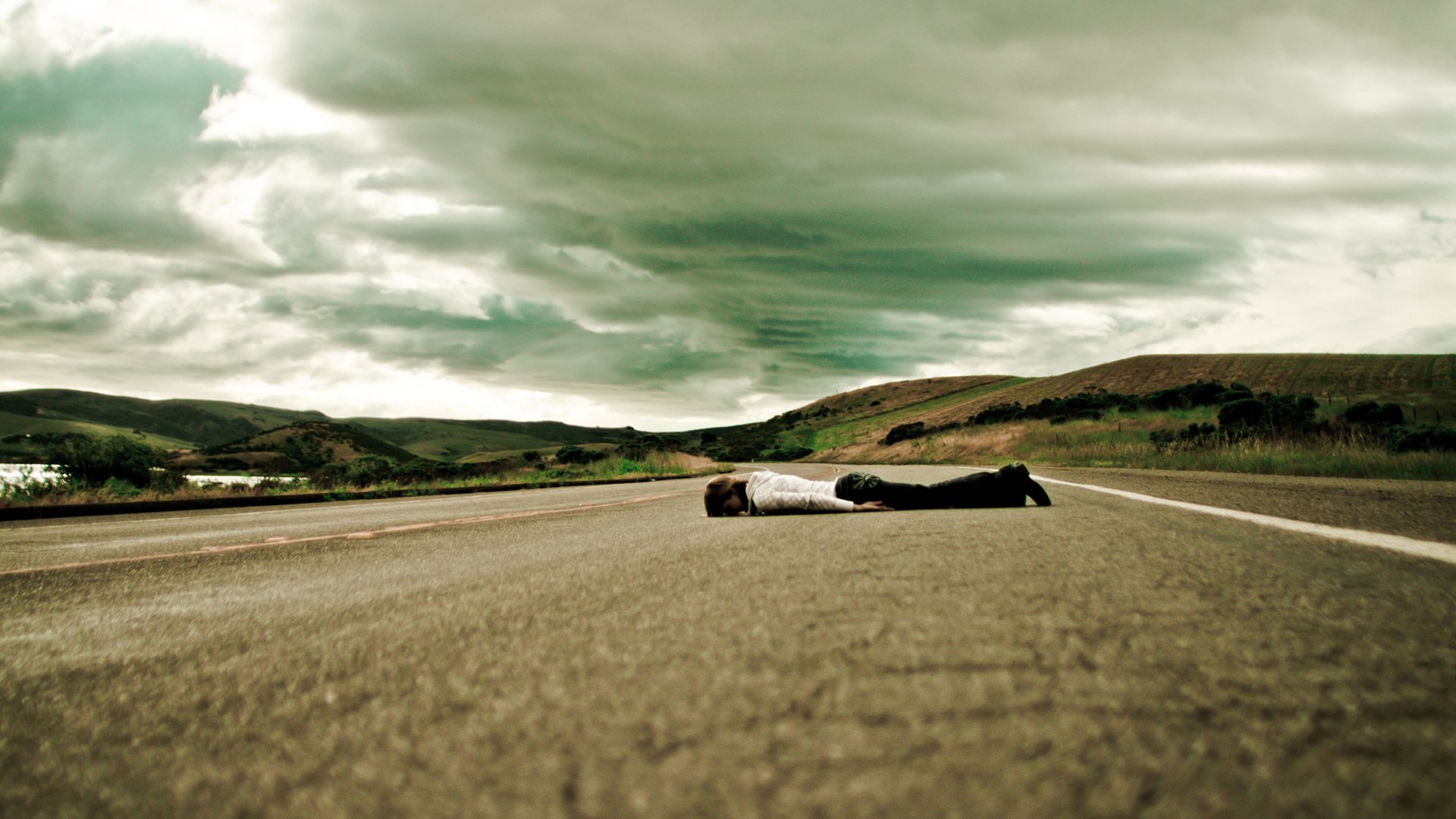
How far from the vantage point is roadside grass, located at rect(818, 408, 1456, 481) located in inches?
465

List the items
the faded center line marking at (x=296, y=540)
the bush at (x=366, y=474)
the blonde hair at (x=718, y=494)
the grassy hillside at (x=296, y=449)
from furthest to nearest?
the grassy hillside at (x=296, y=449) → the bush at (x=366, y=474) → the blonde hair at (x=718, y=494) → the faded center line marking at (x=296, y=540)

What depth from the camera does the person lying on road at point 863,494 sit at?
19.1 feet

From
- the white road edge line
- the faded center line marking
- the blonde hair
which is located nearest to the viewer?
the white road edge line

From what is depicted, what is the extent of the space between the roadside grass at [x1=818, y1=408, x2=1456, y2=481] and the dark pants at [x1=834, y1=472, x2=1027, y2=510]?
28.9 ft

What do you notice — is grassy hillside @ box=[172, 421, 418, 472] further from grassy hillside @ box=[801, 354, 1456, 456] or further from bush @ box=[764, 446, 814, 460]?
grassy hillside @ box=[801, 354, 1456, 456]

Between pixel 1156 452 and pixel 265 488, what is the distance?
21.0 m

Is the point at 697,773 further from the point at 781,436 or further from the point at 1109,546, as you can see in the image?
the point at 781,436

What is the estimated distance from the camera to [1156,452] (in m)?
Answer: 19.6

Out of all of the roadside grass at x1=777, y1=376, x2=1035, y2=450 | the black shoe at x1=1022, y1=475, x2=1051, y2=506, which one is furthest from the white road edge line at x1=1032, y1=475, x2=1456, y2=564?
the roadside grass at x1=777, y1=376, x2=1035, y2=450

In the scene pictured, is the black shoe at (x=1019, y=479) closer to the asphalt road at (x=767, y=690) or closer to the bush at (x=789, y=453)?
the asphalt road at (x=767, y=690)

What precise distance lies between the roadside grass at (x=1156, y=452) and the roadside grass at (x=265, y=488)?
14.6 m

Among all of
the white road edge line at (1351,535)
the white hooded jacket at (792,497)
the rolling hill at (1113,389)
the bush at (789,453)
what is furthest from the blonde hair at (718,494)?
the bush at (789,453)

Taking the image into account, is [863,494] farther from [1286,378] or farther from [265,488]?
[1286,378]

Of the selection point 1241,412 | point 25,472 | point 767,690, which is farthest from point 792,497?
point 1241,412
